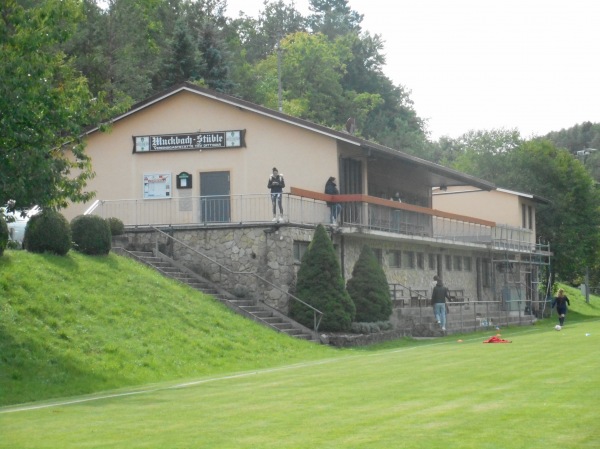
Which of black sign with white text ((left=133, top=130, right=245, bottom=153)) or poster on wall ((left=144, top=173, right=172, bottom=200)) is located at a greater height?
black sign with white text ((left=133, top=130, right=245, bottom=153))

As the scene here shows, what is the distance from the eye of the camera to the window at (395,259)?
48.0 meters

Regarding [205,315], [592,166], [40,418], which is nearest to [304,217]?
[205,315]

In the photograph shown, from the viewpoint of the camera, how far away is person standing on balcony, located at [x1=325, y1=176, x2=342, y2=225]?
41938mm

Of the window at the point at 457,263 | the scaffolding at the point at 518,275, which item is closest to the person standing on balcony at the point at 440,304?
the window at the point at 457,263

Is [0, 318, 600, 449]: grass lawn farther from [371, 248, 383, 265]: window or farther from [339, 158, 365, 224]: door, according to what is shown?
[371, 248, 383, 265]: window

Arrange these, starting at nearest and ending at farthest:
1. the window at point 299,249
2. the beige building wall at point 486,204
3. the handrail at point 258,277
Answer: the handrail at point 258,277 → the window at point 299,249 → the beige building wall at point 486,204

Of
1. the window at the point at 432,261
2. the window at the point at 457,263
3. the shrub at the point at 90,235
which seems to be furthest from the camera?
the window at the point at 457,263

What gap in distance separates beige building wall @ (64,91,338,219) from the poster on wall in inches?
7.8

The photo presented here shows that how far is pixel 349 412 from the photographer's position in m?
15.0

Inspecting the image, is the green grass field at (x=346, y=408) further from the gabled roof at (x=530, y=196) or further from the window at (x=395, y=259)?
the gabled roof at (x=530, y=196)

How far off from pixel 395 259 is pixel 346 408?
3339 centimetres

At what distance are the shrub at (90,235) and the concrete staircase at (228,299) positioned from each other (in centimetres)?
273

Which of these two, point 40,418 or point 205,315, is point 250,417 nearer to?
Result: point 40,418

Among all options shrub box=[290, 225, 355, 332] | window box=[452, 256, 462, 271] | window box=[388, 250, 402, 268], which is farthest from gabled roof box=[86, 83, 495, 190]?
window box=[452, 256, 462, 271]
